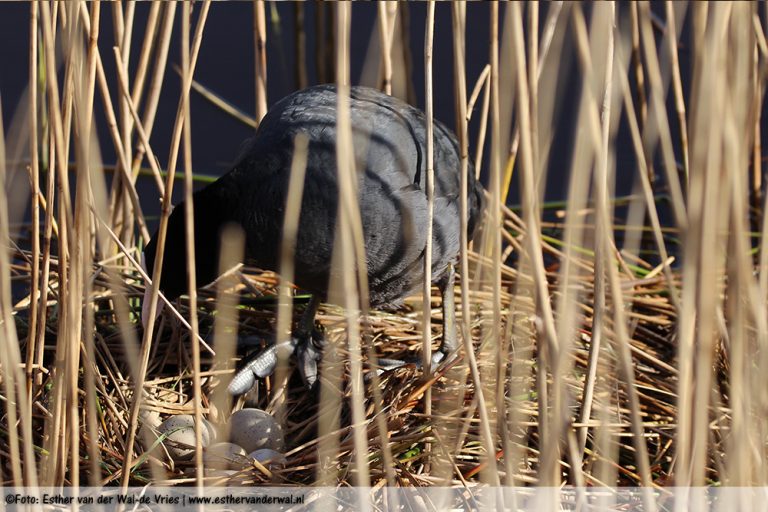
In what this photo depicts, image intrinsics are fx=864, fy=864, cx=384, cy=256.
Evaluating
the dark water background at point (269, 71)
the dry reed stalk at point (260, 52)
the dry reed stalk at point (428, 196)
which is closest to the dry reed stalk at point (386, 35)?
the dry reed stalk at point (428, 196)

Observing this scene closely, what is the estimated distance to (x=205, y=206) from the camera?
7.81 ft

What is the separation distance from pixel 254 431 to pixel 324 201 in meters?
0.65

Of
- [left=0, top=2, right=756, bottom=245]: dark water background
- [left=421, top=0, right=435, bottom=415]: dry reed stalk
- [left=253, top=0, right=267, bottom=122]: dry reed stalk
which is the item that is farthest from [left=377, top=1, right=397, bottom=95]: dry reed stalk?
[left=0, top=2, right=756, bottom=245]: dark water background

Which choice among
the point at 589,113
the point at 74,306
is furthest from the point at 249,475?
the point at 589,113

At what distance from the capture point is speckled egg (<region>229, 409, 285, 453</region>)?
2307 mm

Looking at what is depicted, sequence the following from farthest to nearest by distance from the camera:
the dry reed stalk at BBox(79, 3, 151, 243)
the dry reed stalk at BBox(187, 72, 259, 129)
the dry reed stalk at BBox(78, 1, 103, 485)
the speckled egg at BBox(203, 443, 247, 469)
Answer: the dry reed stalk at BBox(187, 72, 259, 129)
the speckled egg at BBox(203, 443, 247, 469)
the dry reed stalk at BBox(79, 3, 151, 243)
the dry reed stalk at BBox(78, 1, 103, 485)

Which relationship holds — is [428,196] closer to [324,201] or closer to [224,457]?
[324,201]

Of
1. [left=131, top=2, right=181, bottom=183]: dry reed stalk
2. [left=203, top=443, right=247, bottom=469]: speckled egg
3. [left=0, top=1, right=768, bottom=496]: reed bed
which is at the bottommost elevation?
[left=203, top=443, right=247, bottom=469]: speckled egg

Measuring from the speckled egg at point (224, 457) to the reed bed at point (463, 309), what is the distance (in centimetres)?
4

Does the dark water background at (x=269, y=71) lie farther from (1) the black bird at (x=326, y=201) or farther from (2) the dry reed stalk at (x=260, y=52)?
(1) the black bird at (x=326, y=201)

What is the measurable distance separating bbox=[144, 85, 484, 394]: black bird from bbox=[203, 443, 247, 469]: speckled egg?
34 centimetres

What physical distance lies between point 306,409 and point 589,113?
63.4 inches

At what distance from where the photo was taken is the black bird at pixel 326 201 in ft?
7.36

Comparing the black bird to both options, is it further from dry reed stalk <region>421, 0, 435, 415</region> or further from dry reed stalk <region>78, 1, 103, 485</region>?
dry reed stalk <region>78, 1, 103, 485</region>
